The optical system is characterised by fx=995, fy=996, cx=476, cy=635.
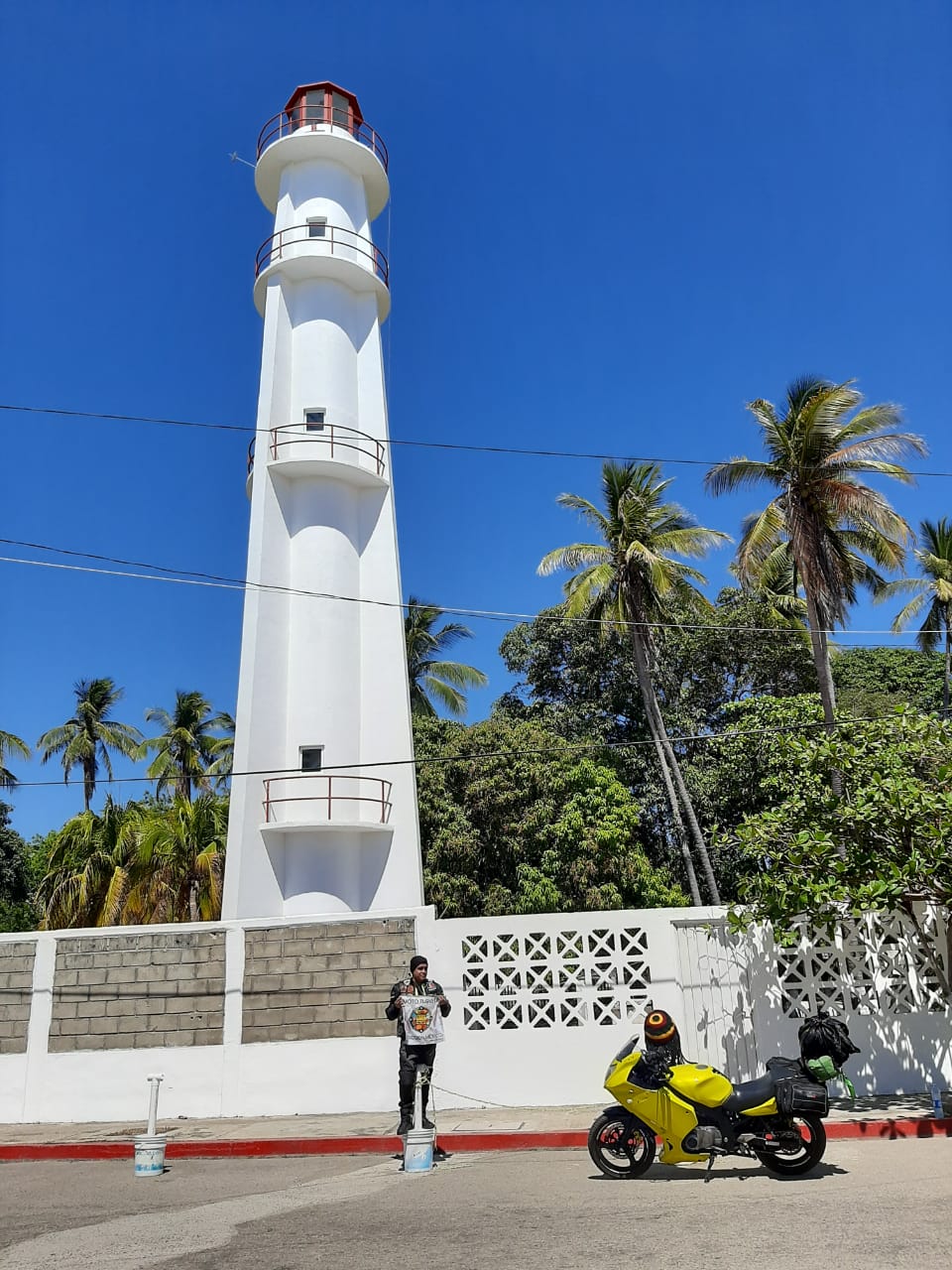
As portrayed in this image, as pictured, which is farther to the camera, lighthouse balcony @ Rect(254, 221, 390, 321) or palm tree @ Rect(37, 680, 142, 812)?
palm tree @ Rect(37, 680, 142, 812)

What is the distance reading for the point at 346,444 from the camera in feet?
57.7

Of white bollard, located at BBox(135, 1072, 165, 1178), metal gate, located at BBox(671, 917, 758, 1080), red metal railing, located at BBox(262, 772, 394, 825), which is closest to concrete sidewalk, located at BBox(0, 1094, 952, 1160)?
metal gate, located at BBox(671, 917, 758, 1080)

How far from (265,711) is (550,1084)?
7.35m

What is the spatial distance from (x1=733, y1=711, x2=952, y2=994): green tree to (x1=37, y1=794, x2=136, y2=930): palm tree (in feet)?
51.7

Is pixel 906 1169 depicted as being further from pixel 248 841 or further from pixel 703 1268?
pixel 248 841

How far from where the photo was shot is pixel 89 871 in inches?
888

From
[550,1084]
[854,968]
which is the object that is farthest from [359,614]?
[854,968]

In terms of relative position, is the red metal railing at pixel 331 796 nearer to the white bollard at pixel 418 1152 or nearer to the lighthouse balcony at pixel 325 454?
the lighthouse balcony at pixel 325 454

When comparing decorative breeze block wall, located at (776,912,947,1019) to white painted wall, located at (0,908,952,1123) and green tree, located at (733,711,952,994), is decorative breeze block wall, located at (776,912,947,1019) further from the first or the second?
green tree, located at (733,711,952,994)

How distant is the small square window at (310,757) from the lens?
1583 centimetres

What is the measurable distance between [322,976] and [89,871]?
12.9 metres

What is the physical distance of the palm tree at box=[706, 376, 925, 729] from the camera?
20.9 meters

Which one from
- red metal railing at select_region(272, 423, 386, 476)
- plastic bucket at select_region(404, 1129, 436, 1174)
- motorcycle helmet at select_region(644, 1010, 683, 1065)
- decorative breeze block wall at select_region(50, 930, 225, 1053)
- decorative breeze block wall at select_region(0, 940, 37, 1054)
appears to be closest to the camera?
motorcycle helmet at select_region(644, 1010, 683, 1065)

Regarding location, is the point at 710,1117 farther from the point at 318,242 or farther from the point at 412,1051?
the point at 318,242
